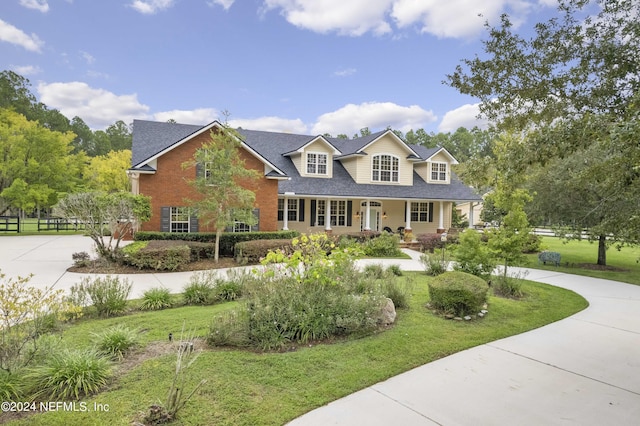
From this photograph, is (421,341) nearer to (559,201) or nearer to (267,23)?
(559,201)

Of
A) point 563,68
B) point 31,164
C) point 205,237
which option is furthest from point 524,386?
point 31,164

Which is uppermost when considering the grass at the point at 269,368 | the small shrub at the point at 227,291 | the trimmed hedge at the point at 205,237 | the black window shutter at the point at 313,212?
the black window shutter at the point at 313,212

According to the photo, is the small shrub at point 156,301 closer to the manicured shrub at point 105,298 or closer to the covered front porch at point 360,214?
the manicured shrub at point 105,298

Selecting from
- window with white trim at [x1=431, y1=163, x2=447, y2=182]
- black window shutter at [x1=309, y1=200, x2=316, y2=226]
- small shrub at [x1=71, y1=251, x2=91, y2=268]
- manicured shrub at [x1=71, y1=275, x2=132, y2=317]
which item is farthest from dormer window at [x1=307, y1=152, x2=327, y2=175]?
manicured shrub at [x1=71, y1=275, x2=132, y2=317]

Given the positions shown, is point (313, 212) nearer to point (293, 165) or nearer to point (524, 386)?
point (293, 165)

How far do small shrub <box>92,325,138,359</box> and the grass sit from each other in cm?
21

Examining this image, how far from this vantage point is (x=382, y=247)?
58.6 ft

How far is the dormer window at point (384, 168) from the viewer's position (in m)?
24.6

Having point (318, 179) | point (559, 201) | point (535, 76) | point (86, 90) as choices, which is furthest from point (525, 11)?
point (86, 90)

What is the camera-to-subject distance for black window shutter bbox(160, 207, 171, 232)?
17.5 m

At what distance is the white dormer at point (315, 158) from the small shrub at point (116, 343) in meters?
18.2

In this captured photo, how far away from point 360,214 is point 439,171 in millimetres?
6899

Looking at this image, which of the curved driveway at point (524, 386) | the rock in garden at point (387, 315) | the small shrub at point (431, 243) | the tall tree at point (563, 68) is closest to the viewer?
the curved driveway at point (524, 386)

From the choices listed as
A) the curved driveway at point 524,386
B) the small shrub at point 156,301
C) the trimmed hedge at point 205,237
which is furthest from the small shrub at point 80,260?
the curved driveway at point 524,386
